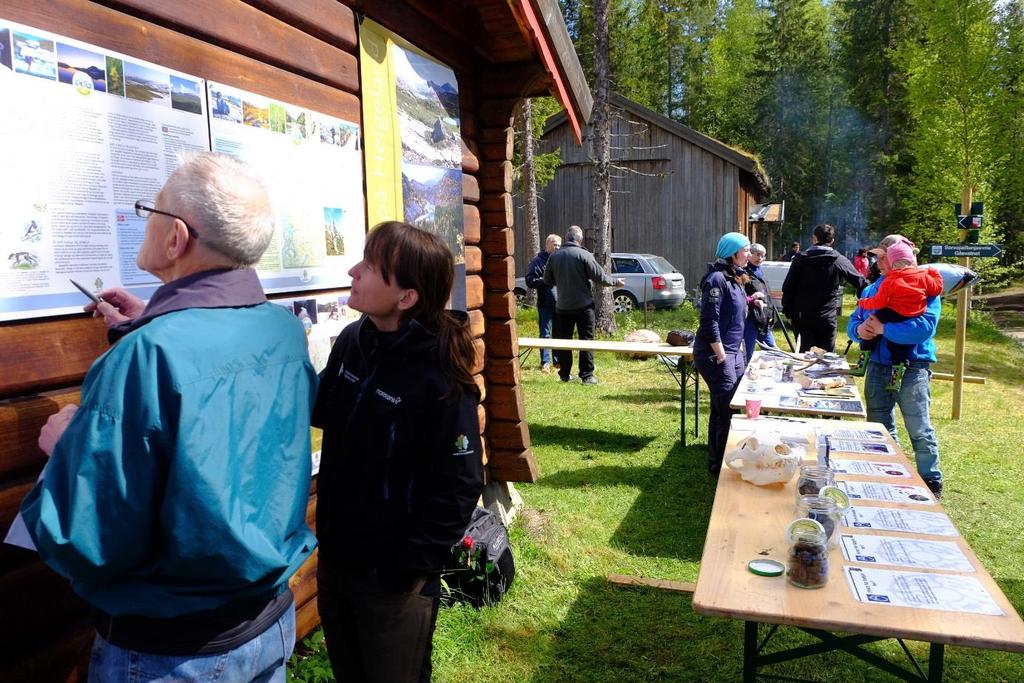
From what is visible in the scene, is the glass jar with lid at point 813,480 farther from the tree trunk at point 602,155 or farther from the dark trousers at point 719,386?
the tree trunk at point 602,155

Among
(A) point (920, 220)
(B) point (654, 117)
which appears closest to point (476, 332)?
(B) point (654, 117)

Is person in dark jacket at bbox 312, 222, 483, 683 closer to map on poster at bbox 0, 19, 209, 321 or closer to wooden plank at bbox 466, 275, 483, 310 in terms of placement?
map on poster at bbox 0, 19, 209, 321

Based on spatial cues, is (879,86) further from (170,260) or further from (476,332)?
(170,260)

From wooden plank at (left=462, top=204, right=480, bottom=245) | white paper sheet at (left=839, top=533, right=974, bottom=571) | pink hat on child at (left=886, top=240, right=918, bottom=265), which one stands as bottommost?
white paper sheet at (left=839, top=533, right=974, bottom=571)

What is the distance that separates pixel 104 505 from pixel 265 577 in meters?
0.38

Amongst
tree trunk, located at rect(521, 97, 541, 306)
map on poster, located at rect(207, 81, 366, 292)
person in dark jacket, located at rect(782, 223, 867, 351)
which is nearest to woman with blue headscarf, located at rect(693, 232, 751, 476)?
person in dark jacket, located at rect(782, 223, 867, 351)

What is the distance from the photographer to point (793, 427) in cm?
423

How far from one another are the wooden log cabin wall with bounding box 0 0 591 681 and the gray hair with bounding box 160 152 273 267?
74cm

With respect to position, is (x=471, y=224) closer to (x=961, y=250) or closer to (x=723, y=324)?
(x=723, y=324)

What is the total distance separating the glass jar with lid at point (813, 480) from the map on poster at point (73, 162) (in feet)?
8.53

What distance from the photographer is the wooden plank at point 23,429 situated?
187 cm

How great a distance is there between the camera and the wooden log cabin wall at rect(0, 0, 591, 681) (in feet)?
6.24

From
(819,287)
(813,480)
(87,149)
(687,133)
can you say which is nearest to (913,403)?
(813,480)

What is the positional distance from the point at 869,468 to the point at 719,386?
257 centimetres
